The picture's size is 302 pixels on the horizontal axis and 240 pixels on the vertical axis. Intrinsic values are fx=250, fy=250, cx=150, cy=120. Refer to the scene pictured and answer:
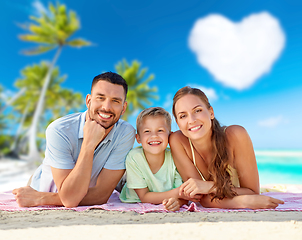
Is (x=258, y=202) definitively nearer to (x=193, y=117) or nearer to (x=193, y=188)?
(x=193, y=188)

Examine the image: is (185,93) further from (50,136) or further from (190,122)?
(50,136)

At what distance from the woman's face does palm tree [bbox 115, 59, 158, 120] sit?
1963 centimetres

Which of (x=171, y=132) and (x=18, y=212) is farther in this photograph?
(x=171, y=132)

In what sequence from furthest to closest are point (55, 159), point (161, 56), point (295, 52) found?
point (161, 56) → point (295, 52) → point (55, 159)

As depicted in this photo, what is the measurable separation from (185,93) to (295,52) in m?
47.4

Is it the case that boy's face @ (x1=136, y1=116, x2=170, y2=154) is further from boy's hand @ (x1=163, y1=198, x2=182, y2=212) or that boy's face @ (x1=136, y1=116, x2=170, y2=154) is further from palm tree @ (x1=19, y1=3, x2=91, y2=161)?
palm tree @ (x1=19, y1=3, x2=91, y2=161)

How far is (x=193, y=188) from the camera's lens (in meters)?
2.67

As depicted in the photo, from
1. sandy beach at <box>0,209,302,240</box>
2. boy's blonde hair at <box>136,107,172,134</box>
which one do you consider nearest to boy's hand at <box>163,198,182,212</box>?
sandy beach at <box>0,209,302,240</box>

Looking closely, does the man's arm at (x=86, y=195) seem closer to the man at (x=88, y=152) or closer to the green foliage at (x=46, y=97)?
the man at (x=88, y=152)

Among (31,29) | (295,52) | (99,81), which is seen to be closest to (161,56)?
(295,52)

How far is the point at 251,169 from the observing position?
9.45 feet

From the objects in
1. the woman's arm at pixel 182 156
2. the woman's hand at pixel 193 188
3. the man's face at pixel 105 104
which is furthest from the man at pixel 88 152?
the woman's hand at pixel 193 188

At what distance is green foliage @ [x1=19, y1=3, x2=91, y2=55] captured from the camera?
1972 centimetres

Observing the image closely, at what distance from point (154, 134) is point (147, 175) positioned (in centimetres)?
53
